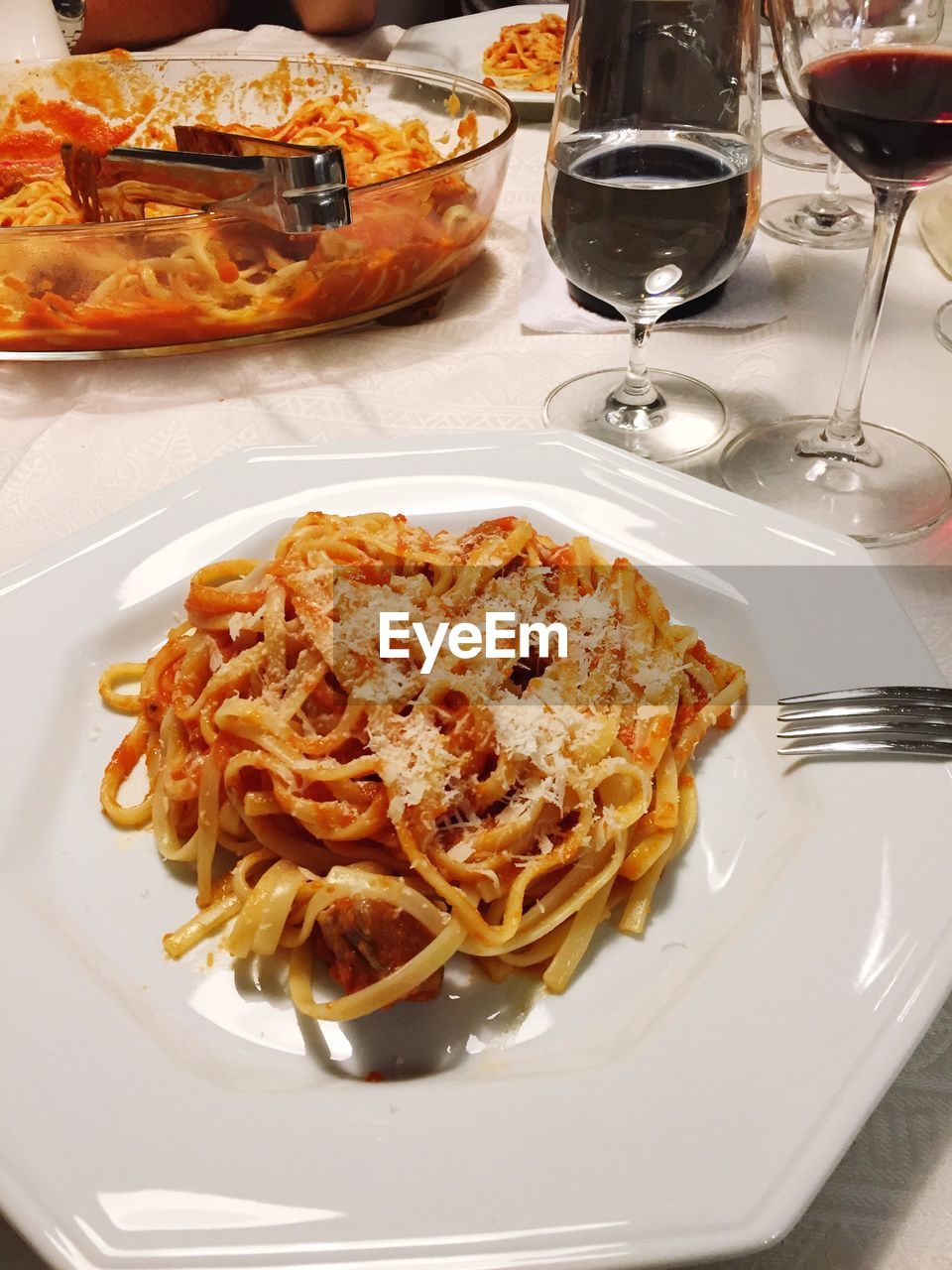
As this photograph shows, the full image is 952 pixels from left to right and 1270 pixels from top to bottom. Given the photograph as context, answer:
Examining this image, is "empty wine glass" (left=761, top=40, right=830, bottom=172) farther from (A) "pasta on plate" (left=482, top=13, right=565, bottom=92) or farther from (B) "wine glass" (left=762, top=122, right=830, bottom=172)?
(A) "pasta on plate" (left=482, top=13, right=565, bottom=92)

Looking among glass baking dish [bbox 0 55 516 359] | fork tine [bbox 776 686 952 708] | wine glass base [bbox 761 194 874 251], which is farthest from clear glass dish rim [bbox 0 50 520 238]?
fork tine [bbox 776 686 952 708]

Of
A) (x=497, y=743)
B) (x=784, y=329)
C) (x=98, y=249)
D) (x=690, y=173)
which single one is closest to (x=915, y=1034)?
(x=497, y=743)

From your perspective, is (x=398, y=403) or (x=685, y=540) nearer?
(x=685, y=540)

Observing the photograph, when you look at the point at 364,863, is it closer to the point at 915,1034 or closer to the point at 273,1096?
the point at 273,1096

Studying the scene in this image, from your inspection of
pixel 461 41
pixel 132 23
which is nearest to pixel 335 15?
pixel 132 23

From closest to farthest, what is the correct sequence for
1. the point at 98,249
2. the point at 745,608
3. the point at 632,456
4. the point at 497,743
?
the point at 497,743, the point at 745,608, the point at 632,456, the point at 98,249

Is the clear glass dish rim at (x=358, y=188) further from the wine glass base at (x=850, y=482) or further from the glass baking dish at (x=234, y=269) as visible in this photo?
the wine glass base at (x=850, y=482)
